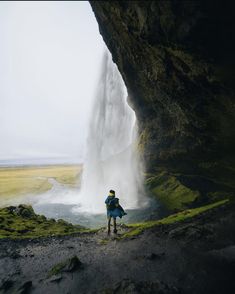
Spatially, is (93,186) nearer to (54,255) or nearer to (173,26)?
(54,255)

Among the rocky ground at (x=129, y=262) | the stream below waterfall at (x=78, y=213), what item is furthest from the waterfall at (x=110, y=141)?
the rocky ground at (x=129, y=262)

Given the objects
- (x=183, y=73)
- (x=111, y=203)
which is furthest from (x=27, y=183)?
(x=183, y=73)

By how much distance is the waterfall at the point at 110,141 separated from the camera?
55.5m

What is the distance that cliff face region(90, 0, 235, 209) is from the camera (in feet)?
50.7

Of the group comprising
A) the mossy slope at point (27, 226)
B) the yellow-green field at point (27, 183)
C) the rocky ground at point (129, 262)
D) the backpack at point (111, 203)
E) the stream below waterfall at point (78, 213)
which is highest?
the backpack at point (111, 203)

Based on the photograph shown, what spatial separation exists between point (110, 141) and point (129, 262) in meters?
46.1

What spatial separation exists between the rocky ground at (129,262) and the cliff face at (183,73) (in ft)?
32.1

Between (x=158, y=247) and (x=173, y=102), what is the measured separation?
13.7m

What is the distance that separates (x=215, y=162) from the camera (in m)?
33.9

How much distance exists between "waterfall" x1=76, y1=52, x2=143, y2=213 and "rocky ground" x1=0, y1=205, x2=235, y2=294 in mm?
31556

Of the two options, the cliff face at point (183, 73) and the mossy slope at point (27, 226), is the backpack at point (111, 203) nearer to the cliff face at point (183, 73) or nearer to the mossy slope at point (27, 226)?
the mossy slope at point (27, 226)

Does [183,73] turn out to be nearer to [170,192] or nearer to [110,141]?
[170,192]

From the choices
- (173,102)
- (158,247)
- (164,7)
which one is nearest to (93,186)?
(173,102)

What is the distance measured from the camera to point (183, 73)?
2034cm
